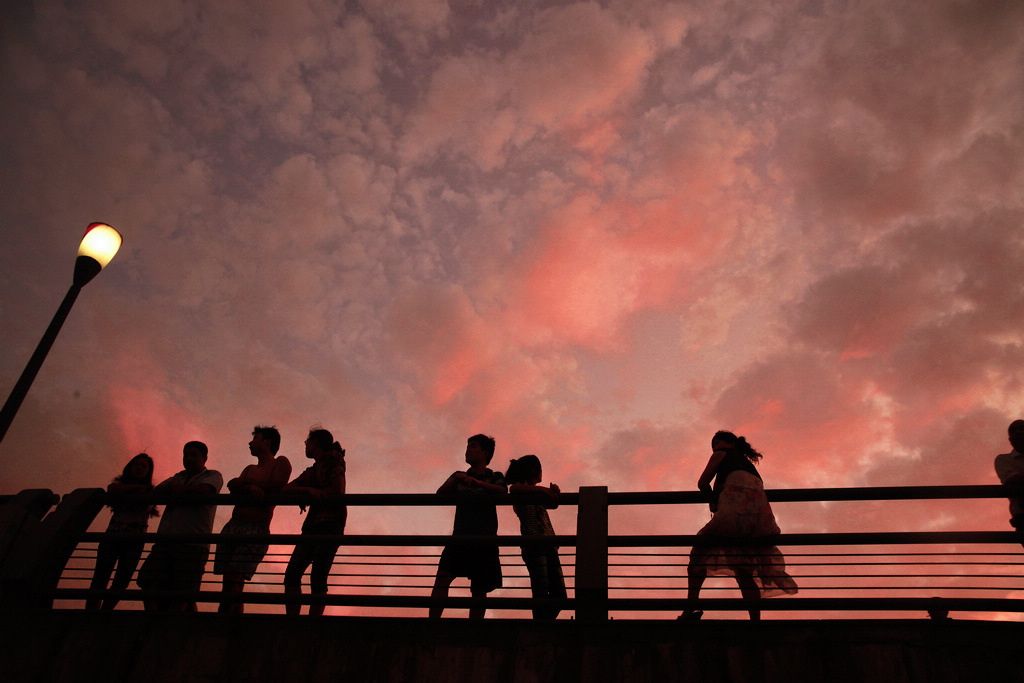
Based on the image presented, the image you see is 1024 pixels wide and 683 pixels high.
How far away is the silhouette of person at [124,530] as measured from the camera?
524 centimetres

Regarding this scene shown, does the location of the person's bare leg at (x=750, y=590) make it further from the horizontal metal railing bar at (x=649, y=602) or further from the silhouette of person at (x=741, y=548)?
the horizontal metal railing bar at (x=649, y=602)

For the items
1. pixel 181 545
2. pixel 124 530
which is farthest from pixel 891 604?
pixel 124 530

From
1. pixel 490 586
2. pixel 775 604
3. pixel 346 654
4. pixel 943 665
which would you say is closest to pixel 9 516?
pixel 346 654

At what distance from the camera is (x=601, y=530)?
4.56 m

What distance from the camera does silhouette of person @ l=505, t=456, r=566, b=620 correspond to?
4.83 meters

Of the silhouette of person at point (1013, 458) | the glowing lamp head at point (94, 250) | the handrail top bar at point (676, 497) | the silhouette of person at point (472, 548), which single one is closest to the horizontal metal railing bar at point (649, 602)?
the silhouette of person at point (472, 548)

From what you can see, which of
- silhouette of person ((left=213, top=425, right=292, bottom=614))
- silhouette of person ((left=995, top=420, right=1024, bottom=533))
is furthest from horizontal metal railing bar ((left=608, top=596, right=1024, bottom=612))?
silhouette of person ((left=213, top=425, right=292, bottom=614))

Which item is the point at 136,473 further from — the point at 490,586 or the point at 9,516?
the point at 490,586

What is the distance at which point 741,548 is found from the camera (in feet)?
14.8

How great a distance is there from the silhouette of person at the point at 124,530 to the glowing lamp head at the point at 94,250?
75.6 inches

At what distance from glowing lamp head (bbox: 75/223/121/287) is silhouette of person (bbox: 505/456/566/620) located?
4.68 m

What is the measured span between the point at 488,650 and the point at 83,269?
214 inches

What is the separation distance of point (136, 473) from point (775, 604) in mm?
5738

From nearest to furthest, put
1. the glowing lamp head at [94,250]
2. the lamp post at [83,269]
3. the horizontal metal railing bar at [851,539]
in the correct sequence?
the horizontal metal railing bar at [851,539] < the lamp post at [83,269] < the glowing lamp head at [94,250]
